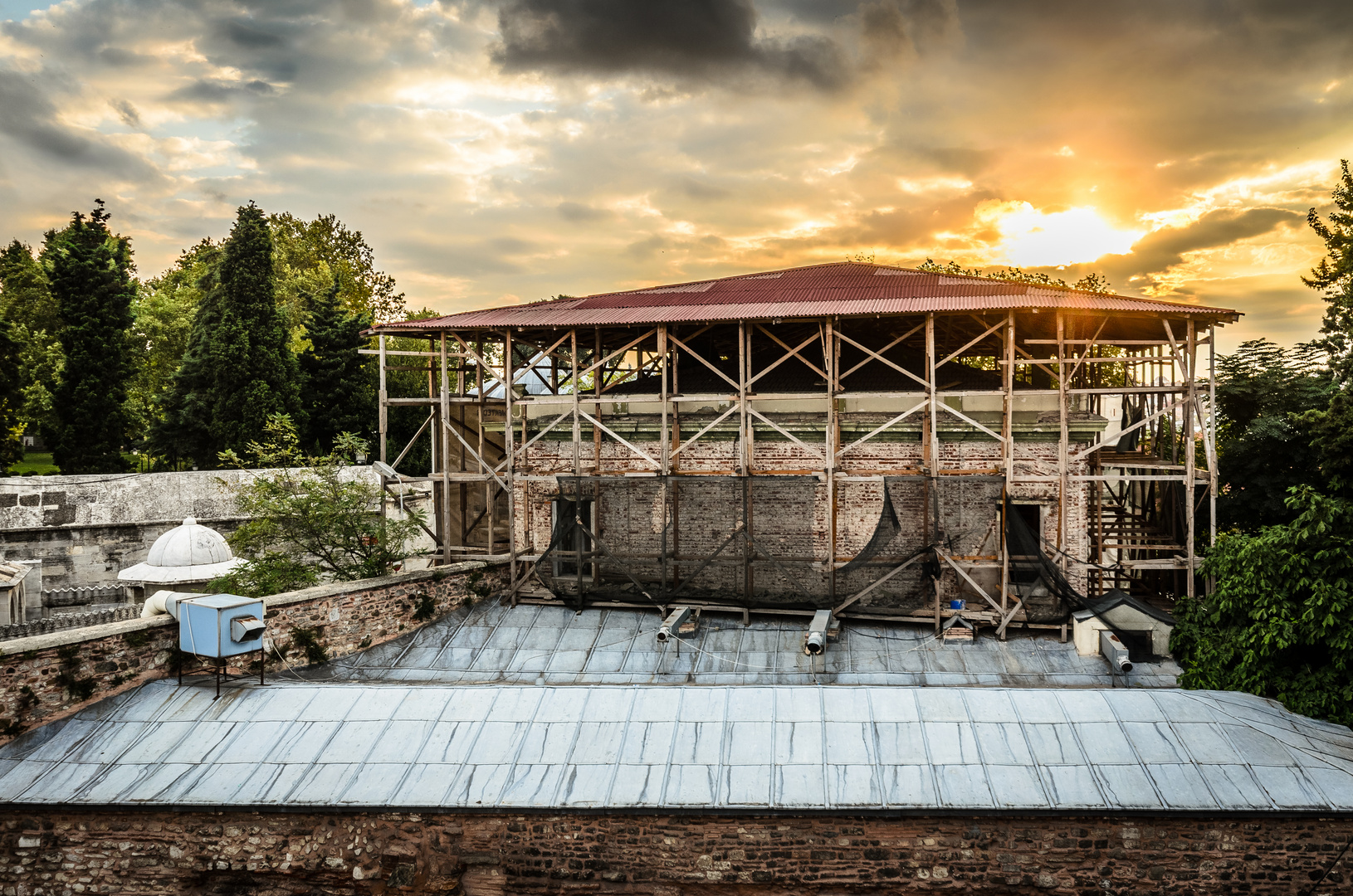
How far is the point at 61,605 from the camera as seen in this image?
1981 centimetres

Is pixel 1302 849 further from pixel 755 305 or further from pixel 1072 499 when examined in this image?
pixel 755 305

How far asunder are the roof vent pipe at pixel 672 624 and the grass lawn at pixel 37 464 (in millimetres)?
32056

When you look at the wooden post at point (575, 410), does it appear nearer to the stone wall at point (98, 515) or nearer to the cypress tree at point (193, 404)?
the stone wall at point (98, 515)

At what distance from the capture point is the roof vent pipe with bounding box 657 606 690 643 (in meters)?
13.6

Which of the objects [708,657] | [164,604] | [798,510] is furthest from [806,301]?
[164,604]

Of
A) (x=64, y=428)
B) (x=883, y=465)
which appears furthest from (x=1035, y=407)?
(x=64, y=428)

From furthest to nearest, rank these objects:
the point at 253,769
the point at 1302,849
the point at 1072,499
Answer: the point at 1072,499
the point at 253,769
the point at 1302,849

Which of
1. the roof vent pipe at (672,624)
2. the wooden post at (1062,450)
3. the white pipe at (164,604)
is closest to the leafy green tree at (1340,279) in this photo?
the wooden post at (1062,450)

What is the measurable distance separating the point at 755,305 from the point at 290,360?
2060 centimetres

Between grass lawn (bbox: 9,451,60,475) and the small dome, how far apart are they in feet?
75.7

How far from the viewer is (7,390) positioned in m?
24.5

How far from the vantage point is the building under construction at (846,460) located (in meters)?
13.7

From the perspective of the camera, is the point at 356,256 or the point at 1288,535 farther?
the point at 356,256

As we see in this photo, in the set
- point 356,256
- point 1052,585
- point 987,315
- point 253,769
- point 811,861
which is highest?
point 356,256
